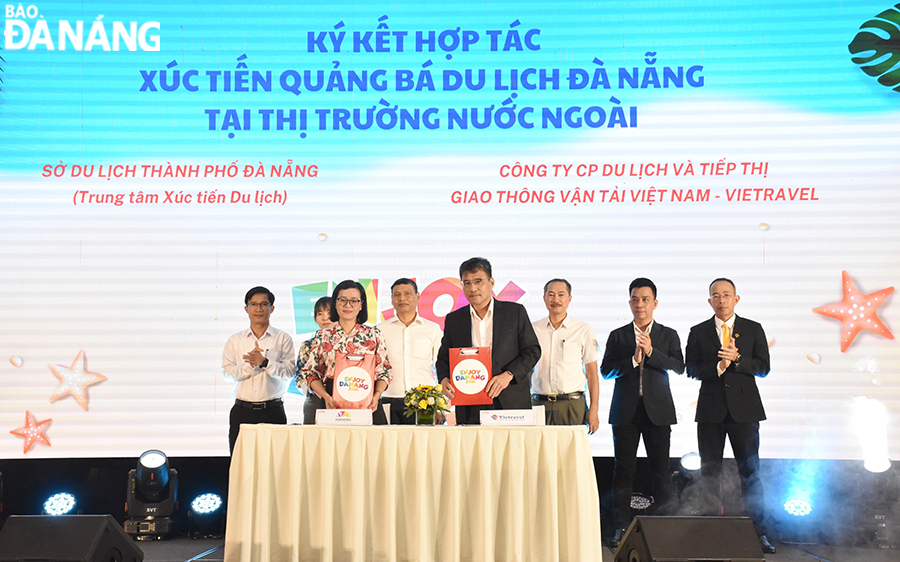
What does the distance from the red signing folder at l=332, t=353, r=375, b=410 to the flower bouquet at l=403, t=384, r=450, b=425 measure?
0.71 feet

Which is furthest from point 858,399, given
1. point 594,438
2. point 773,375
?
point 594,438

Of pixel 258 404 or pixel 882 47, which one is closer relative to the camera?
pixel 258 404

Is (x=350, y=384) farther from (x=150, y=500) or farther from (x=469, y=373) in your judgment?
(x=150, y=500)

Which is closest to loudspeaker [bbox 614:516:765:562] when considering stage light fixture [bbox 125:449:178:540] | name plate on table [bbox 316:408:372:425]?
name plate on table [bbox 316:408:372:425]

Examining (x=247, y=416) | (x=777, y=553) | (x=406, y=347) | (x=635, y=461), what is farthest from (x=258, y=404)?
(x=777, y=553)

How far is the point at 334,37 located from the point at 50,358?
9.38 ft

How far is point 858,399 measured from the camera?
15.6 ft

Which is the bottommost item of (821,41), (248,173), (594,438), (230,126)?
(594,438)

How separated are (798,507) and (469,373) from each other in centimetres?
251

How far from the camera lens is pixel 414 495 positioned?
10.7 feet

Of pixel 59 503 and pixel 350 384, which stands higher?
pixel 350 384

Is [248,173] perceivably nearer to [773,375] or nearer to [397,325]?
[397,325]

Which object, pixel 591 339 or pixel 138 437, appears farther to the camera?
pixel 138 437

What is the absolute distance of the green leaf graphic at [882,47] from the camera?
16.0 feet
